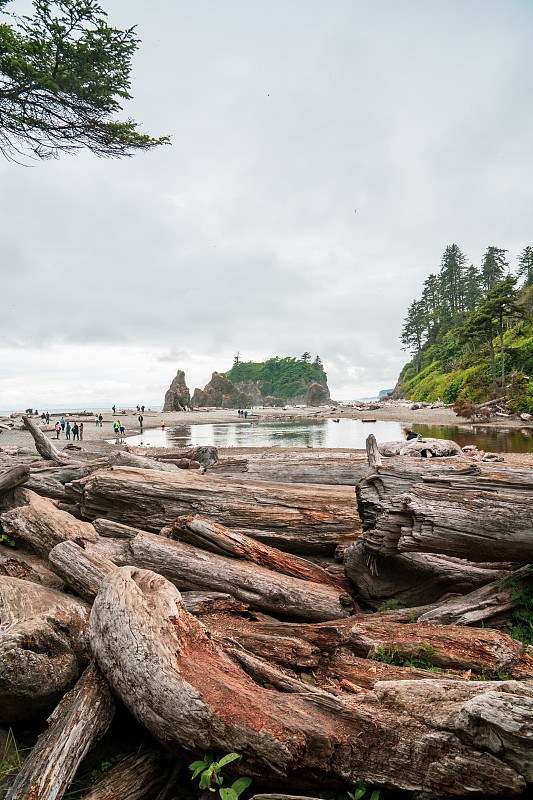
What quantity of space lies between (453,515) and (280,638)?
8.34 ft

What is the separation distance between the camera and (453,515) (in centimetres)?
464

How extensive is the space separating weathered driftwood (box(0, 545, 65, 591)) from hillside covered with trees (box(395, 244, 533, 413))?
48747 millimetres

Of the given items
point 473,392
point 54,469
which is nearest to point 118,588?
point 54,469

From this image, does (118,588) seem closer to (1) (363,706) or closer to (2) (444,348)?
(1) (363,706)

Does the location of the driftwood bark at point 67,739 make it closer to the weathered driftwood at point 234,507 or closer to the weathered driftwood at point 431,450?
the weathered driftwood at point 234,507

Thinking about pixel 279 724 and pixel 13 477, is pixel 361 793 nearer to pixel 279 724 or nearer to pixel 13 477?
pixel 279 724

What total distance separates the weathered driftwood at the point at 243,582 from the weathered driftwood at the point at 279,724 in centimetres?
150

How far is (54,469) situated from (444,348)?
100670 millimetres

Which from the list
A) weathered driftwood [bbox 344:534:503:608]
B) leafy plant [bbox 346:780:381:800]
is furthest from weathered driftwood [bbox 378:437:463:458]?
leafy plant [bbox 346:780:381:800]

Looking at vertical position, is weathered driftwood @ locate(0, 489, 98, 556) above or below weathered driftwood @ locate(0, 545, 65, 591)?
above

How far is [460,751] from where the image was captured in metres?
2.60

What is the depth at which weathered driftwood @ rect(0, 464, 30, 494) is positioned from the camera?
6.77 metres

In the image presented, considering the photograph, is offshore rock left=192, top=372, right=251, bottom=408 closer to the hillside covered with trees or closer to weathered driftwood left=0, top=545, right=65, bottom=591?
the hillside covered with trees

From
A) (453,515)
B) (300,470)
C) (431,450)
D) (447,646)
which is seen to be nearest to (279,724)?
(447,646)
